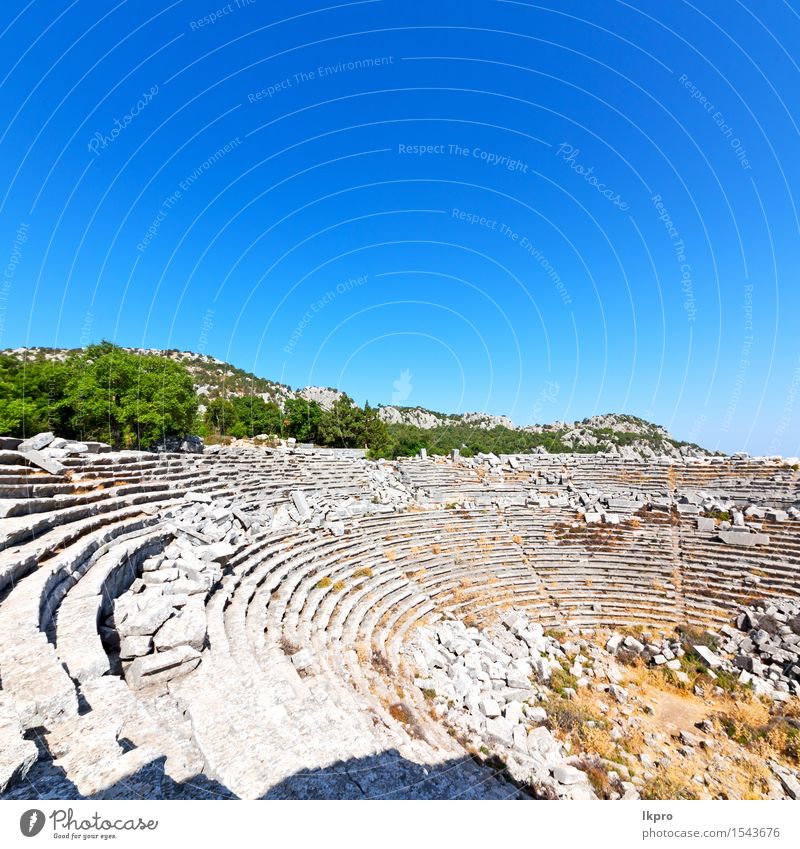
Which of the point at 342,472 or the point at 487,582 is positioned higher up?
the point at 342,472

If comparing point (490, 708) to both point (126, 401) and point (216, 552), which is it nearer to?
point (216, 552)

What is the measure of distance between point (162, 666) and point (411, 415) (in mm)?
142174

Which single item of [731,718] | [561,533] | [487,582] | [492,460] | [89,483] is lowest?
[731,718]

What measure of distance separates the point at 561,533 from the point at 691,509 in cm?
879

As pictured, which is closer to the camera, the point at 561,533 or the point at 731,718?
the point at 731,718

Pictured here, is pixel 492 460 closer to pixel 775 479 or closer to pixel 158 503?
pixel 775 479

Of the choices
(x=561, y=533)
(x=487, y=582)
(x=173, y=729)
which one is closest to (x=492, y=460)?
(x=561, y=533)

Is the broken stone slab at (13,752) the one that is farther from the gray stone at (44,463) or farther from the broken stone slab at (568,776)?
the gray stone at (44,463)

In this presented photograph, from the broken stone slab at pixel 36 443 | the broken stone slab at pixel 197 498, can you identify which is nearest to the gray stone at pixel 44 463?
the broken stone slab at pixel 36 443

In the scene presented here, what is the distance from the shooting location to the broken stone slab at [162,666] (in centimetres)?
598

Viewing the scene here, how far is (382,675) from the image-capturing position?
962 cm

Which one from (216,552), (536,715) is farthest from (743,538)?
(216,552)

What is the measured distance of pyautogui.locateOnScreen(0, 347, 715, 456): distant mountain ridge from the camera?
100375mm

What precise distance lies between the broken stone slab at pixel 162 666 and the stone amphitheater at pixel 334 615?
0.11ft
